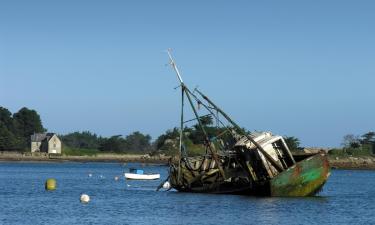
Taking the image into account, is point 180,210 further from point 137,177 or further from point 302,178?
point 137,177

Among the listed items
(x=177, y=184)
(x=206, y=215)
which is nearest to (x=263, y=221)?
(x=206, y=215)

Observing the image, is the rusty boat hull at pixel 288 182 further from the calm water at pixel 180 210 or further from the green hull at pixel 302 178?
the calm water at pixel 180 210

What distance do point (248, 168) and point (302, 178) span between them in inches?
180

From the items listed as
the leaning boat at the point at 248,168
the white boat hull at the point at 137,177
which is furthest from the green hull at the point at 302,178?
the white boat hull at the point at 137,177

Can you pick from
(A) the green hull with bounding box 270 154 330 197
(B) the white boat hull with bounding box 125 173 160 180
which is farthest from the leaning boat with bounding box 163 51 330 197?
(B) the white boat hull with bounding box 125 173 160 180

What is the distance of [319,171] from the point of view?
6850cm

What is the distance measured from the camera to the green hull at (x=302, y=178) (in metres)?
66.7

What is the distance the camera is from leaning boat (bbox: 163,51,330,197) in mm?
67562

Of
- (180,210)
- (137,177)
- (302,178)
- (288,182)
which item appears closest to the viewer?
(180,210)

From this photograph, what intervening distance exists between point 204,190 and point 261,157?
32.7 feet

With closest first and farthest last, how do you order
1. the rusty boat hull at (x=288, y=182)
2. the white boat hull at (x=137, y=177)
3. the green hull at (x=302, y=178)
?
the green hull at (x=302, y=178) < the rusty boat hull at (x=288, y=182) < the white boat hull at (x=137, y=177)

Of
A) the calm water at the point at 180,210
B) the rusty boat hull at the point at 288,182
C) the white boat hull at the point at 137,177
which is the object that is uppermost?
the white boat hull at the point at 137,177

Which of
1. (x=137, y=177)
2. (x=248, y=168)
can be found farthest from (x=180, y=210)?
(x=137, y=177)

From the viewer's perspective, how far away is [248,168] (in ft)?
228
